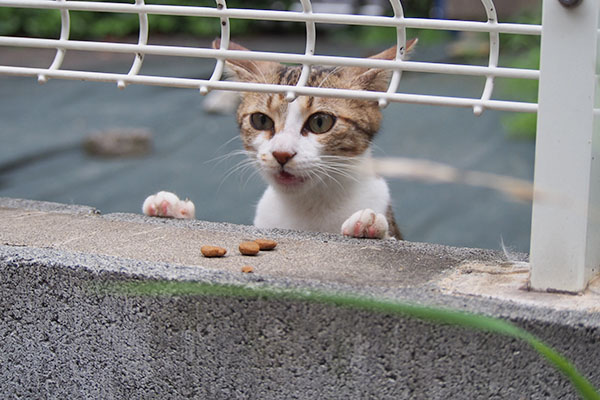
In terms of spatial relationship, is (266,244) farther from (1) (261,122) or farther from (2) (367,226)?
(1) (261,122)

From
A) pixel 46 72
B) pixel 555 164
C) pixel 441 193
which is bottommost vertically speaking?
pixel 441 193

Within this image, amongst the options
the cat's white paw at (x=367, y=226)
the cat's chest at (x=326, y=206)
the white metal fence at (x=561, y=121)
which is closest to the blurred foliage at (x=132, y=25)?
the cat's chest at (x=326, y=206)

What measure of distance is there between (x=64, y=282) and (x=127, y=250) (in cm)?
14

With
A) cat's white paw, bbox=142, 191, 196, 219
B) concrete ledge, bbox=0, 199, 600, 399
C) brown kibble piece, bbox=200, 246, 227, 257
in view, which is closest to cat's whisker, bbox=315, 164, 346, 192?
cat's white paw, bbox=142, 191, 196, 219

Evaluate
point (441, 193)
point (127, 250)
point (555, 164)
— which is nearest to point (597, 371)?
point (555, 164)

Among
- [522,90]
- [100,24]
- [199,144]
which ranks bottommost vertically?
[199,144]

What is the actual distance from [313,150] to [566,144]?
1.03 meters

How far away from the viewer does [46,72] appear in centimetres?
152

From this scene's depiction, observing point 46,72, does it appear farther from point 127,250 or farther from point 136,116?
point 136,116

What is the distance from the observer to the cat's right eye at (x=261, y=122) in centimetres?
221

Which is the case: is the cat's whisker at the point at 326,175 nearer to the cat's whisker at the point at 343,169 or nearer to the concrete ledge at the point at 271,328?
the cat's whisker at the point at 343,169

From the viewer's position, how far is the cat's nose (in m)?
2.03

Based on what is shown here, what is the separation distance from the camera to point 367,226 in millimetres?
1751

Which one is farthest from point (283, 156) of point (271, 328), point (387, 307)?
point (387, 307)
